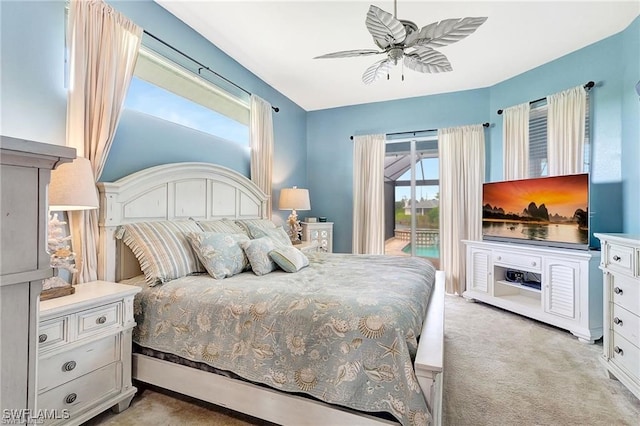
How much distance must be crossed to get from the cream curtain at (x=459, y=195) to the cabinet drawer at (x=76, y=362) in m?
3.96

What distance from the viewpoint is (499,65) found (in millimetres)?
3561

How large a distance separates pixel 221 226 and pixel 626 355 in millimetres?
3086

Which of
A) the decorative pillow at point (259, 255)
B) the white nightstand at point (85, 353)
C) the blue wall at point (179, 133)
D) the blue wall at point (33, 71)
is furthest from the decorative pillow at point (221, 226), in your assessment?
the blue wall at point (33, 71)

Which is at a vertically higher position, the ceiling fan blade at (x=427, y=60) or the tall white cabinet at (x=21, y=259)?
the ceiling fan blade at (x=427, y=60)

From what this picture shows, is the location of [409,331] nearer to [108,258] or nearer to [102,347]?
[102,347]

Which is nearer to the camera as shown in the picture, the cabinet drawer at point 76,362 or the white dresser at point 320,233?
the cabinet drawer at point 76,362

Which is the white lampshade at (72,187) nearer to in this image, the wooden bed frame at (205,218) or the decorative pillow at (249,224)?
the wooden bed frame at (205,218)

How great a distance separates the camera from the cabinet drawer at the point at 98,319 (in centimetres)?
154

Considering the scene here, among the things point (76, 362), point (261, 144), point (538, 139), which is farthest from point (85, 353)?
point (538, 139)

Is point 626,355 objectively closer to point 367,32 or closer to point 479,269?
point 479,269

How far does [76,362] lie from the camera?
1.54 metres

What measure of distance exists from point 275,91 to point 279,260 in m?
2.86

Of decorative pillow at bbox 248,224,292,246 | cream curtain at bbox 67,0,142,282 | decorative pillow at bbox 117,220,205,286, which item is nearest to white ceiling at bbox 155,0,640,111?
cream curtain at bbox 67,0,142,282

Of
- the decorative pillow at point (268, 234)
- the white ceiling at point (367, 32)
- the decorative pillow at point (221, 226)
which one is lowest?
the decorative pillow at point (268, 234)
